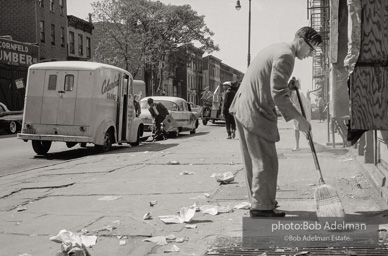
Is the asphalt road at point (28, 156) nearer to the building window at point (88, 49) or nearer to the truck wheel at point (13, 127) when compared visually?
the truck wheel at point (13, 127)

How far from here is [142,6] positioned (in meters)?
57.5

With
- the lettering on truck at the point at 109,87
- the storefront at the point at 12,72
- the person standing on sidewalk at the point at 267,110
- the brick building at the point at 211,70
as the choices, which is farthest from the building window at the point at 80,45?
the brick building at the point at 211,70

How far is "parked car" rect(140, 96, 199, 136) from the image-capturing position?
21.5 metres

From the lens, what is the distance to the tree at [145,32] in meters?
57.3

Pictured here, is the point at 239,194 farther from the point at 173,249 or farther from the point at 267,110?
the point at 173,249

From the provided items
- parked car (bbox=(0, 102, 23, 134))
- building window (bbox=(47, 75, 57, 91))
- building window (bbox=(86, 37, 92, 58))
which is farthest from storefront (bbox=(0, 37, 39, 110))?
building window (bbox=(47, 75, 57, 91))

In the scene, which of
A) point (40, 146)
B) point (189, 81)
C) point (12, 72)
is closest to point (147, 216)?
point (40, 146)

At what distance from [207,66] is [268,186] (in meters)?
98.7

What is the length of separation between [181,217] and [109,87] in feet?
31.8

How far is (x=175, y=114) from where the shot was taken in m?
21.7

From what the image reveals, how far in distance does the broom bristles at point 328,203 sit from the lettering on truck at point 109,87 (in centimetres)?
1013

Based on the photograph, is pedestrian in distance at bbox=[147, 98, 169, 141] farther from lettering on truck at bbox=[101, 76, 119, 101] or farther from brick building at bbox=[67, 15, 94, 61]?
brick building at bbox=[67, 15, 94, 61]

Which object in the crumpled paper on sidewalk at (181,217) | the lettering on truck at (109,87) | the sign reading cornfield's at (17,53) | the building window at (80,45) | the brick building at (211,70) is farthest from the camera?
the brick building at (211,70)

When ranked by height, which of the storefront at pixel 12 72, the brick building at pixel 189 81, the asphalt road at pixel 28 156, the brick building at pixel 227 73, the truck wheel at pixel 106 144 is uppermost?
the brick building at pixel 227 73
